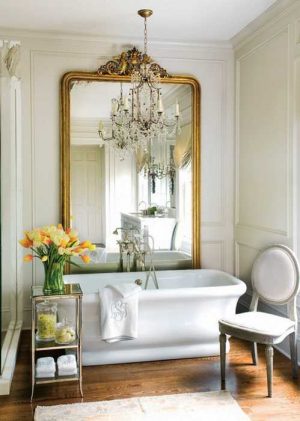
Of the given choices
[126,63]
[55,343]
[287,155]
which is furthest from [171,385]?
[126,63]

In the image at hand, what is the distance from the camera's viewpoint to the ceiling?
3604 millimetres

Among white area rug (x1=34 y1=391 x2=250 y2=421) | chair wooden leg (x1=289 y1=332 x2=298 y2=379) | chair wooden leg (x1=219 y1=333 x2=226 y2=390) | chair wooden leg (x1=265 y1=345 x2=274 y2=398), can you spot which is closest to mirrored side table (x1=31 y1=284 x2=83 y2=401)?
white area rug (x1=34 y1=391 x2=250 y2=421)

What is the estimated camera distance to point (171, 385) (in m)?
3.25

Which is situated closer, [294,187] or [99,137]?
[294,187]

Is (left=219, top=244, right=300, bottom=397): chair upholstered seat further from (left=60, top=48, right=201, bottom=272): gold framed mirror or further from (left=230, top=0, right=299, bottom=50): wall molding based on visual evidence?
(left=230, top=0, right=299, bottom=50): wall molding

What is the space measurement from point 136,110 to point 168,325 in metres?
1.93

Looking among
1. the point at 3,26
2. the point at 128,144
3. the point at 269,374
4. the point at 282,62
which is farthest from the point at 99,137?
the point at 269,374

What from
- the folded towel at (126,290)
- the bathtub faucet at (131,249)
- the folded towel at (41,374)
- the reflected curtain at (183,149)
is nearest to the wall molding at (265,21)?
the reflected curtain at (183,149)

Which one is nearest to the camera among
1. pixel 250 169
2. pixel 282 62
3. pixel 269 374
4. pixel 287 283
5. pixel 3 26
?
pixel 269 374

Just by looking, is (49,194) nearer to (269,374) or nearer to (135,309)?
(135,309)

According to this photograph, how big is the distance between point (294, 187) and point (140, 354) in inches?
65.7

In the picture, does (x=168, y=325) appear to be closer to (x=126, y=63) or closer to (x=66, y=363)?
(x=66, y=363)

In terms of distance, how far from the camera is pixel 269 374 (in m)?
3.04

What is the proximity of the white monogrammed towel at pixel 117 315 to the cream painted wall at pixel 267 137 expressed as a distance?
3.96 feet
